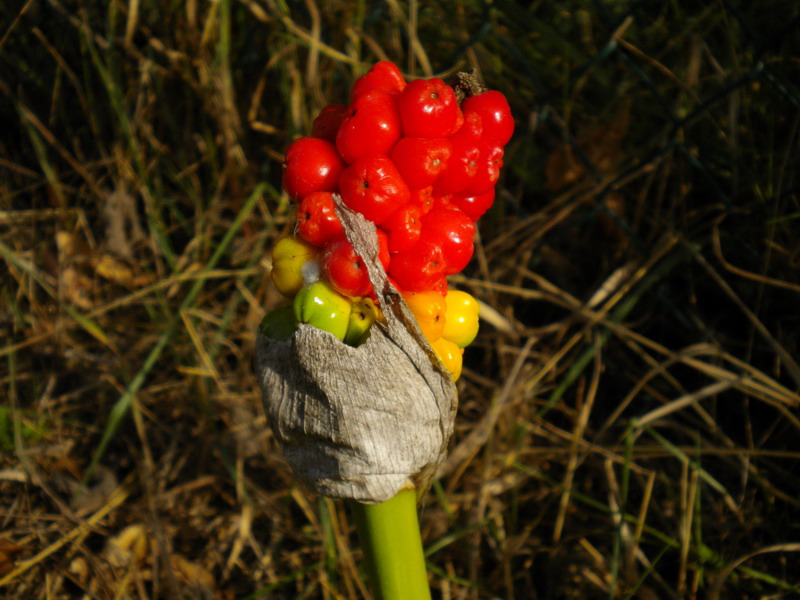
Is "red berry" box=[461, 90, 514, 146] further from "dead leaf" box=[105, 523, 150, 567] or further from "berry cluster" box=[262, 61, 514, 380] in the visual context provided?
"dead leaf" box=[105, 523, 150, 567]

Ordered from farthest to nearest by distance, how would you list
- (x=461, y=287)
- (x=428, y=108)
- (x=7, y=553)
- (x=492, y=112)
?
(x=461, y=287) < (x=7, y=553) < (x=492, y=112) < (x=428, y=108)

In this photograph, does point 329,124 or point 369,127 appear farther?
point 329,124

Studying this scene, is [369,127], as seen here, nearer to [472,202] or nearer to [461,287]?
[472,202]

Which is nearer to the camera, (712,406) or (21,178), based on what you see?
(712,406)

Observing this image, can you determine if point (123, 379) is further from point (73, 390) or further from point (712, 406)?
point (712, 406)

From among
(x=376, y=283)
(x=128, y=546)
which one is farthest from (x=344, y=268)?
(x=128, y=546)

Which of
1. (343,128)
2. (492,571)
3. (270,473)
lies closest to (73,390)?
(270,473)

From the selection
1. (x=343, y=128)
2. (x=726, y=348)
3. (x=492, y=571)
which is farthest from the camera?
(x=726, y=348)
